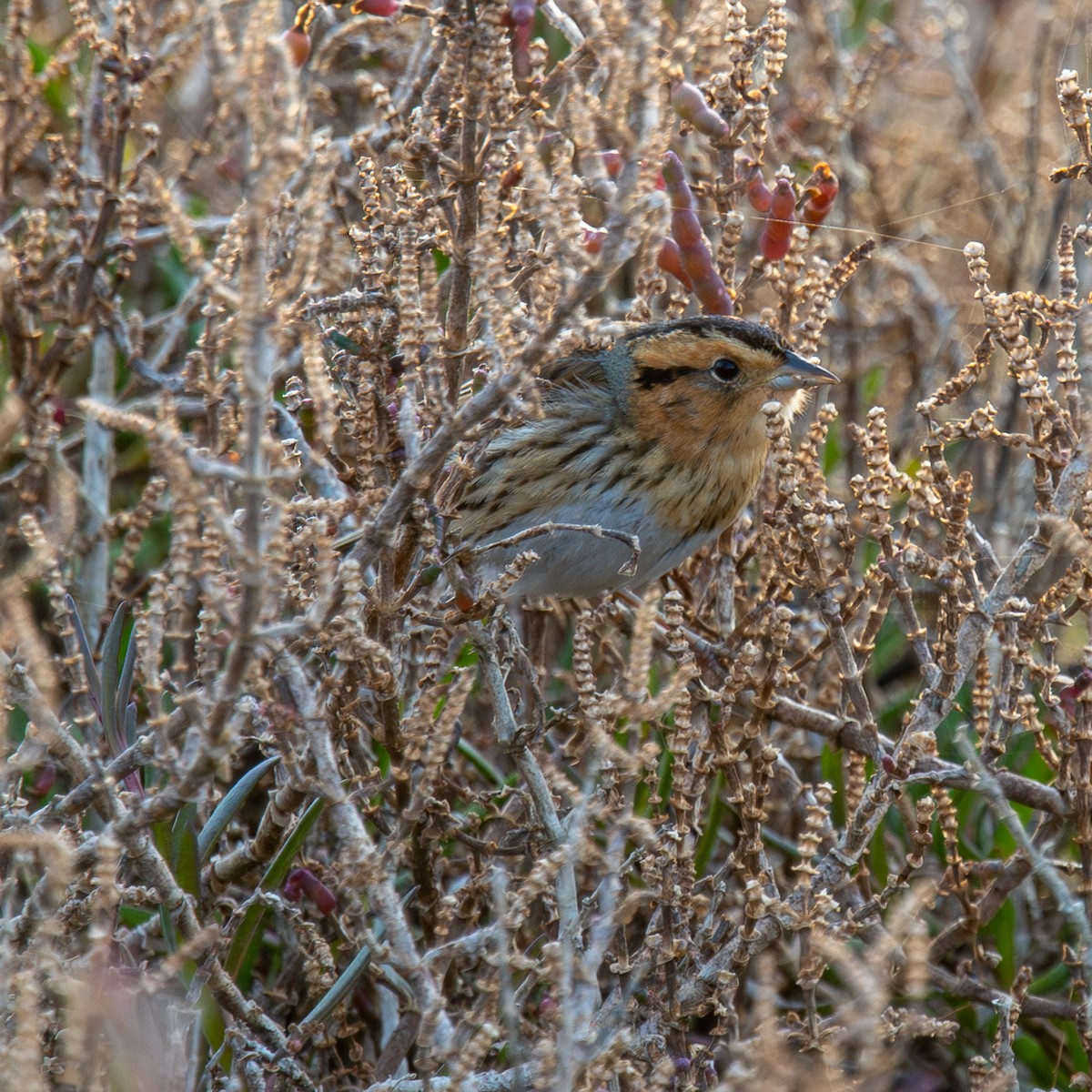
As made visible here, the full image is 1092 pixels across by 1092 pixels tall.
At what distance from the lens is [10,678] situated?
215cm

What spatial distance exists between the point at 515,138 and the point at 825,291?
722 millimetres

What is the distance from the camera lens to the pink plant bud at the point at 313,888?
8.86ft

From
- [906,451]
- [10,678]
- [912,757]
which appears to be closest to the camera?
[10,678]

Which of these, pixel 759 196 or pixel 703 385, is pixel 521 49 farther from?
pixel 703 385

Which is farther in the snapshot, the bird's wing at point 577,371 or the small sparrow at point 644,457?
the bird's wing at point 577,371

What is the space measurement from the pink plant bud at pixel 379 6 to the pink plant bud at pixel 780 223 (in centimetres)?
82

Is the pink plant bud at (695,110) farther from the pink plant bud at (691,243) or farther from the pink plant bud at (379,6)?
the pink plant bud at (379,6)

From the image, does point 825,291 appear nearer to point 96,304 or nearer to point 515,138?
point 515,138

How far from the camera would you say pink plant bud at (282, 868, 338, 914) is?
2701 millimetres

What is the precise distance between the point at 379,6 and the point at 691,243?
29.7 inches

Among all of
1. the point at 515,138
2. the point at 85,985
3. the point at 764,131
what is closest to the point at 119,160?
the point at 515,138

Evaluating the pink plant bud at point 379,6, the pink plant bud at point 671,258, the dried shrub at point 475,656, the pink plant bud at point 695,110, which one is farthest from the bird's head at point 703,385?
the pink plant bud at point 379,6

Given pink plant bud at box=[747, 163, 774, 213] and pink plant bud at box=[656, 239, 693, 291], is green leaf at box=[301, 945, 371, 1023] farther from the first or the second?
pink plant bud at box=[747, 163, 774, 213]

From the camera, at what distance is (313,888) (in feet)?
8.88
